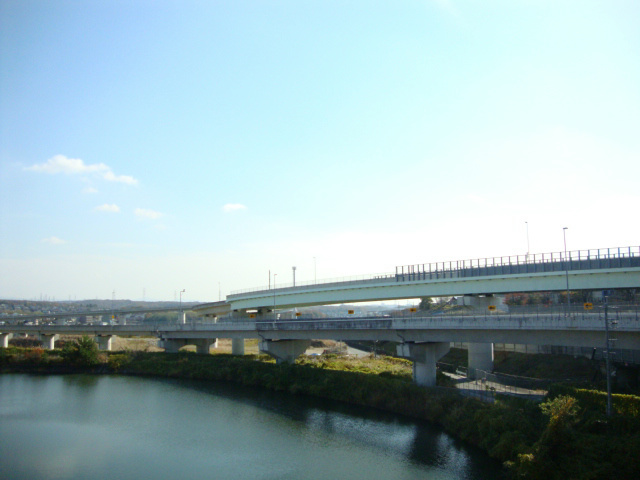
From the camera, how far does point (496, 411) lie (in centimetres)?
3017

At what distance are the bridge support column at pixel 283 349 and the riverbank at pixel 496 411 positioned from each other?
4.59 ft

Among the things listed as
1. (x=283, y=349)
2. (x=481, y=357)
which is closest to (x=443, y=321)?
(x=481, y=357)

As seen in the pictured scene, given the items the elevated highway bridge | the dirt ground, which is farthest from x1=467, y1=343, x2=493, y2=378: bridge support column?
the dirt ground

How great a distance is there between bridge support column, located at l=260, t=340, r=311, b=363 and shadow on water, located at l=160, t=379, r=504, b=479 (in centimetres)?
511

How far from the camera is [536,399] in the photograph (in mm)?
31766

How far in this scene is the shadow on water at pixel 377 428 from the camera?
28328 mm

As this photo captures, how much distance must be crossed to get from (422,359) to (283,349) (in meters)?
18.8

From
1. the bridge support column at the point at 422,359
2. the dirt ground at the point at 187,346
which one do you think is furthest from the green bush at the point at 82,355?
the bridge support column at the point at 422,359

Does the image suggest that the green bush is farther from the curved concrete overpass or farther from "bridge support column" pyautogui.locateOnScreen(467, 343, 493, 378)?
"bridge support column" pyautogui.locateOnScreen(467, 343, 493, 378)

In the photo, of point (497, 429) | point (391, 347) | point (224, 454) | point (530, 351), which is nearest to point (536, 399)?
point (497, 429)

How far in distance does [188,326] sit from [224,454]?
39.6 metres

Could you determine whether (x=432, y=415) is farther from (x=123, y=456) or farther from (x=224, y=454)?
(x=123, y=456)

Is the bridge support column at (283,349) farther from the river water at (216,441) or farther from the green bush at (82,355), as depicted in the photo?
the green bush at (82,355)

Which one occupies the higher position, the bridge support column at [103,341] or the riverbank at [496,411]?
the bridge support column at [103,341]
